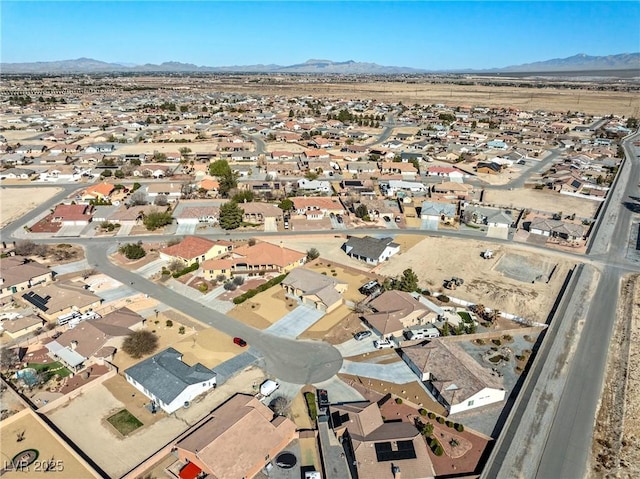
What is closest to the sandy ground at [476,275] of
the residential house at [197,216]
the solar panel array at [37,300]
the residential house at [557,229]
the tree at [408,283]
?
the tree at [408,283]

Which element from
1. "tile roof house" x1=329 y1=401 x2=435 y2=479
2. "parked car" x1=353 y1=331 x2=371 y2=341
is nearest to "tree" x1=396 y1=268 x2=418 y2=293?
"parked car" x1=353 y1=331 x2=371 y2=341

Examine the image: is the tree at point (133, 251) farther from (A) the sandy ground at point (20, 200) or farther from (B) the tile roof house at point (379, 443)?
(B) the tile roof house at point (379, 443)

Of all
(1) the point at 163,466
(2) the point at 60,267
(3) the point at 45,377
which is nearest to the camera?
(1) the point at 163,466

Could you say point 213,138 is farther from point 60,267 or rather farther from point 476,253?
point 476,253

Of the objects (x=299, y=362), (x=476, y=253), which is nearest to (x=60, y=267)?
(x=299, y=362)

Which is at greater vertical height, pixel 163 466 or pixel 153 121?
pixel 153 121

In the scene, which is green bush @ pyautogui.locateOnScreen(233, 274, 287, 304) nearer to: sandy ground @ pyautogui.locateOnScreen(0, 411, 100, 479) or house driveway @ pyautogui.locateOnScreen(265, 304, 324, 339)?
house driveway @ pyautogui.locateOnScreen(265, 304, 324, 339)
